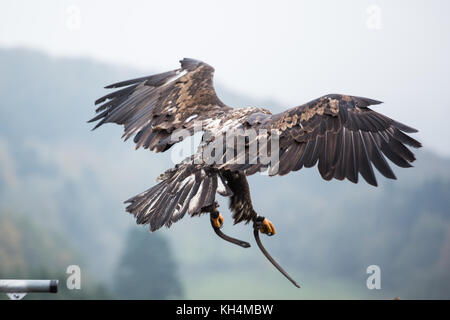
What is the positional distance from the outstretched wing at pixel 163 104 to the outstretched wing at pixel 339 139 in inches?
28.5

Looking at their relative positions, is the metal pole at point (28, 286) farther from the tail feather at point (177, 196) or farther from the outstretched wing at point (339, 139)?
the outstretched wing at point (339, 139)

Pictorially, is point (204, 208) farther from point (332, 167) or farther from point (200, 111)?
point (200, 111)

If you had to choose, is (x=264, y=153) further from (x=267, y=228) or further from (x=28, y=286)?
(x=28, y=286)

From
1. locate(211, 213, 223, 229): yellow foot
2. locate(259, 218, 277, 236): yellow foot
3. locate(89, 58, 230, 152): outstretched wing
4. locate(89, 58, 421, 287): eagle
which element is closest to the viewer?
locate(89, 58, 421, 287): eagle

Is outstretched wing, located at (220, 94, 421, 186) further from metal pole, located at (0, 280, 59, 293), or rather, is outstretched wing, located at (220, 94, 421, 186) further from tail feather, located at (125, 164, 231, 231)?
metal pole, located at (0, 280, 59, 293)

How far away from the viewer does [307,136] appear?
363 centimetres

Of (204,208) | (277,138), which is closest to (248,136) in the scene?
(277,138)

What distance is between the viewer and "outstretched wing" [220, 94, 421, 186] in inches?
140

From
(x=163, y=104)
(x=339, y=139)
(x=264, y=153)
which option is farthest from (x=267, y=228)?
(x=163, y=104)

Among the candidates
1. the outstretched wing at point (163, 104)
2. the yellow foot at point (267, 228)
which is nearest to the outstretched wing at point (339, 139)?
the yellow foot at point (267, 228)

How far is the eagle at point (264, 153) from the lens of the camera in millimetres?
3479

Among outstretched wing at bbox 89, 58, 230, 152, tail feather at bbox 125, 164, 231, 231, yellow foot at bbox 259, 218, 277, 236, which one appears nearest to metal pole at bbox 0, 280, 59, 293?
tail feather at bbox 125, 164, 231, 231

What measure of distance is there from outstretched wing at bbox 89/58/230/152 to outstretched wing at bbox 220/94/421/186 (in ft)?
2.38

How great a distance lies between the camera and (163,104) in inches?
178
